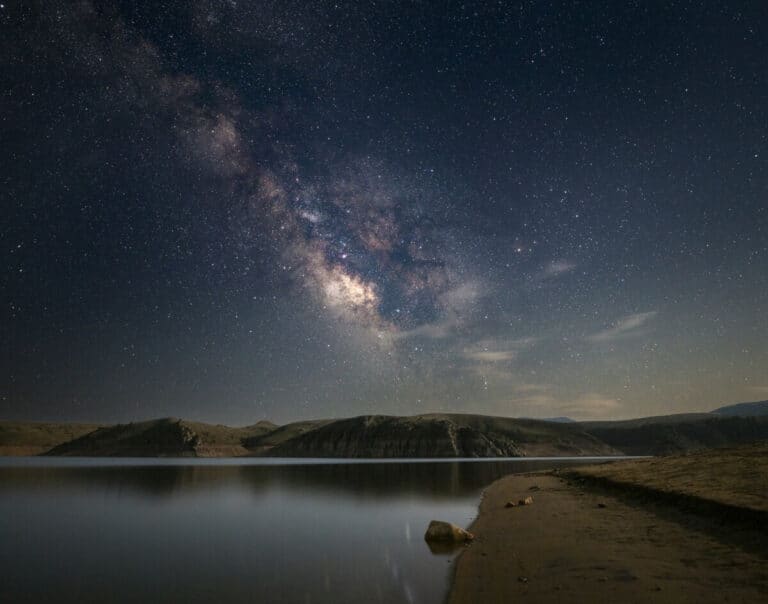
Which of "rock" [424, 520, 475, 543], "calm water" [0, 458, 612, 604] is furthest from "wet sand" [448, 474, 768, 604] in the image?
"calm water" [0, 458, 612, 604]

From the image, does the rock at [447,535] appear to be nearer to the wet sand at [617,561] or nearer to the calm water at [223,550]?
the wet sand at [617,561]

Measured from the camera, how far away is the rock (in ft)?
82.6

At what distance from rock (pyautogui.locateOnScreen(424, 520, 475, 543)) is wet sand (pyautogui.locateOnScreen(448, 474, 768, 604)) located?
3.22ft

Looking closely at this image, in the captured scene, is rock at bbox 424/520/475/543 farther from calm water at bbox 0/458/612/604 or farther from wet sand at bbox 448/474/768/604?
calm water at bbox 0/458/612/604

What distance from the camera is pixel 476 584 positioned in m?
16.2

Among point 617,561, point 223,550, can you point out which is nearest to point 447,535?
point 617,561

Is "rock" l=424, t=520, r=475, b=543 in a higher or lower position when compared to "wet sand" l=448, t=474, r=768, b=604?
lower

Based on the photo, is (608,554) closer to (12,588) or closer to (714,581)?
(714,581)

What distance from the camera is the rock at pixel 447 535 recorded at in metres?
25.2

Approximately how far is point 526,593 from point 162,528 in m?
26.5

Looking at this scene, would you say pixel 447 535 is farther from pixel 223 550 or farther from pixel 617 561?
pixel 223 550

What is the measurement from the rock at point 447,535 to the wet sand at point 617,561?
3.22 feet

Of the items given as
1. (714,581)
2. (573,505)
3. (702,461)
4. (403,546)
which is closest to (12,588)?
(403,546)

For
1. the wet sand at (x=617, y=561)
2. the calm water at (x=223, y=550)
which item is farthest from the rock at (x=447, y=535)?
the calm water at (x=223, y=550)
